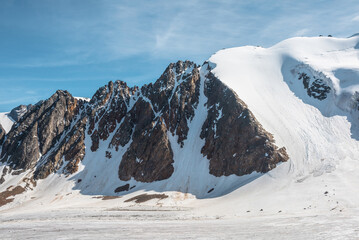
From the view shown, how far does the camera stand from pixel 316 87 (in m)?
83.8

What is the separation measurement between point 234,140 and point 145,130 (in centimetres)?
3392

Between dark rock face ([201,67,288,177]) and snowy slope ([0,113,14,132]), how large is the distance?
147 m

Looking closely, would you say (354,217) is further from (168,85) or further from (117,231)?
(168,85)

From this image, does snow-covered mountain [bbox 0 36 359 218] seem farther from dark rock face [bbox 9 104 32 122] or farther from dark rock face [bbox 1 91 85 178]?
dark rock face [bbox 9 104 32 122]

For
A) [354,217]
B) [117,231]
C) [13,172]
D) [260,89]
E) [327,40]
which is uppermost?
[327,40]

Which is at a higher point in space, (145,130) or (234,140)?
(145,130)

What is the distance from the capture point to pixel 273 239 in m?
24.8

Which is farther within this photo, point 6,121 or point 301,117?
point 6,121

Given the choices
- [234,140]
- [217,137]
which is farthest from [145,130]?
[234,140]

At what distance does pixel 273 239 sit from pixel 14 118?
202471 mm

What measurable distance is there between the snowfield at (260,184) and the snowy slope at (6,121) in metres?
93.9

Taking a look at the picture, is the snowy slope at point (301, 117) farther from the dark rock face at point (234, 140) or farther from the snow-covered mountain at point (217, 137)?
the dark rock face at point (234, 140)

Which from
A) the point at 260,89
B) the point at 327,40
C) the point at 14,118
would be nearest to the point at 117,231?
the point at 260,89

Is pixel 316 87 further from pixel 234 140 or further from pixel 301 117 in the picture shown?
pixel 234 140
